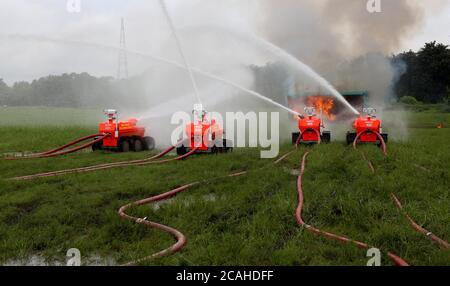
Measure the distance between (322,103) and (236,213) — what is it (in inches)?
599

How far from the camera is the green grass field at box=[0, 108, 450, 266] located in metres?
4.65

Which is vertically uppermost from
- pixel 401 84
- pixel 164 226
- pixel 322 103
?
pixel 401 84

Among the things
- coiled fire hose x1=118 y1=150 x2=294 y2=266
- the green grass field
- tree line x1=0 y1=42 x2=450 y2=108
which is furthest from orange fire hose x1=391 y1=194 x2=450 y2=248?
tree line x1=0 y1=42 x2=450 y2=108

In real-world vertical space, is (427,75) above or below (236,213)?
above

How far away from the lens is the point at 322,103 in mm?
20297

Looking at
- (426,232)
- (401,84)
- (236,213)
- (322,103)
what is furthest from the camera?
(401,84)

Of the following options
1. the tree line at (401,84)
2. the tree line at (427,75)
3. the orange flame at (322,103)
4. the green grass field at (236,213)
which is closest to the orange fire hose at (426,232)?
the green grass field at (236,213)

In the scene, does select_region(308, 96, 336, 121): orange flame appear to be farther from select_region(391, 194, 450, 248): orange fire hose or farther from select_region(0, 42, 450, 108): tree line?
select_region(0, 42, 450, 108): tree line

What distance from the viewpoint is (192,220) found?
5824 mm

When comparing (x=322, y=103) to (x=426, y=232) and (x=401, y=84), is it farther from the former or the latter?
(x=401, y=84)

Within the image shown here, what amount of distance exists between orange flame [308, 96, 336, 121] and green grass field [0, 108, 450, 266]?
10.2 m

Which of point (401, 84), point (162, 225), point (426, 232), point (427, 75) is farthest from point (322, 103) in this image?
point (401, 84)

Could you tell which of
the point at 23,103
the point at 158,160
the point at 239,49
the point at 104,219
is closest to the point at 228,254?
the point at 104,219

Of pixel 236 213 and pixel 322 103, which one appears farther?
pixel 322 103
